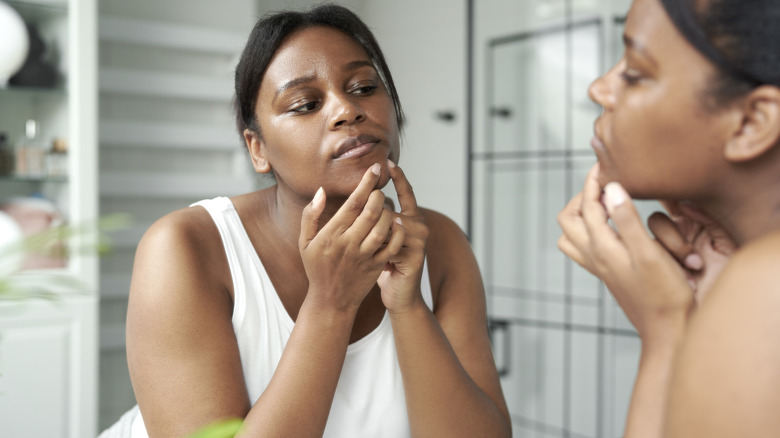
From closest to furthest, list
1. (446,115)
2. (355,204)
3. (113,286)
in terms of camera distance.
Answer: (355,204) → (113,286) → (446,115)

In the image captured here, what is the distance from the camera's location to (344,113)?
970 millimetres

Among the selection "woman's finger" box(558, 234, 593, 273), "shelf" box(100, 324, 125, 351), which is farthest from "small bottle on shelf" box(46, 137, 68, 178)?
"woman's finger" box(558, 234, 593, 273)

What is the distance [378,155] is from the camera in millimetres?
992

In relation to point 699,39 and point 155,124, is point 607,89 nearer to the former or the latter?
point 699,39

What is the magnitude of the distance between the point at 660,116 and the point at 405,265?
49 cm

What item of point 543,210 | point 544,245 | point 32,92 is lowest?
point 544,245

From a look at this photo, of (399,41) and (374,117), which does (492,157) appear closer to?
(399,41)

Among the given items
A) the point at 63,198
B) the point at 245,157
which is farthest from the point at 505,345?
the point at 63,198

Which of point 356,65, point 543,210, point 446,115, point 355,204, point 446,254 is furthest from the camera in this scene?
point 446,115

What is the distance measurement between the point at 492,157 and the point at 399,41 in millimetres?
942

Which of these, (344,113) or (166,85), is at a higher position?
(166,85)

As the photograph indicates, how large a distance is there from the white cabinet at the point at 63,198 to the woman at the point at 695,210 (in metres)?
2.04

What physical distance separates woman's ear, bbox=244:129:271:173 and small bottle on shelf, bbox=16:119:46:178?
5.15 feet

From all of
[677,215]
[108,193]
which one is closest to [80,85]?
[108,193]
